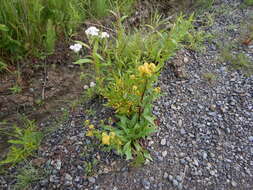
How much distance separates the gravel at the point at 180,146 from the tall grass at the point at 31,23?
795 millimetres

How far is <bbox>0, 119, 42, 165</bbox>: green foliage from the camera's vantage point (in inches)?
59.9

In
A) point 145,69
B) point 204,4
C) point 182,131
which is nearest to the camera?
Result: point 145,69

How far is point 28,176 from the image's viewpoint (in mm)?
1467

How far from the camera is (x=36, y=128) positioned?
1768mm

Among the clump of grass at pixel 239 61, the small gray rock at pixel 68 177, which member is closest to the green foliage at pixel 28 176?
the small gray rock at pixel 68 177

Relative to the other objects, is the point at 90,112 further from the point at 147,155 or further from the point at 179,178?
the point at 179,178

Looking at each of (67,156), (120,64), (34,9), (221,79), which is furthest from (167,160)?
(34,9)

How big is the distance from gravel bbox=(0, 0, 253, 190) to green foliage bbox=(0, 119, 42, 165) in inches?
2.7

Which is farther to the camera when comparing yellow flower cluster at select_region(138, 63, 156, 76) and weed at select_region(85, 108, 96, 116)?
weed at select_region(85, 108, 96, 116)

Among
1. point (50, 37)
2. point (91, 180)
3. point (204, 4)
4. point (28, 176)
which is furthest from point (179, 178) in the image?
point (204, 4)

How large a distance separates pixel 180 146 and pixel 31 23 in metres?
1.70

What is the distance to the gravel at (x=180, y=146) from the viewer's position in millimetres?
1473

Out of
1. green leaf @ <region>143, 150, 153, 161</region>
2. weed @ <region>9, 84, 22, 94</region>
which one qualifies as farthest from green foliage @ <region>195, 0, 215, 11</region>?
weed @ <region>9, 84, 22, 94</region>

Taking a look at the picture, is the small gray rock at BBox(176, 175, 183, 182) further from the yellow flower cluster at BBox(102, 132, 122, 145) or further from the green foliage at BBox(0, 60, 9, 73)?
the green foliage at BBox(0, 60, 9, 73)
